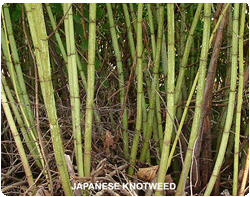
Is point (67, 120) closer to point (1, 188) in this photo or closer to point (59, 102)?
point (59, 102)

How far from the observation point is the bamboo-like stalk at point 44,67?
0.72 meters

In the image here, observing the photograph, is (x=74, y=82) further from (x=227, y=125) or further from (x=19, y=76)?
(x=227, y=125)

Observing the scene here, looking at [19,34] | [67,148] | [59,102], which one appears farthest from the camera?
[19,34]

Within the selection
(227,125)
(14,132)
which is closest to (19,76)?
(14,132)

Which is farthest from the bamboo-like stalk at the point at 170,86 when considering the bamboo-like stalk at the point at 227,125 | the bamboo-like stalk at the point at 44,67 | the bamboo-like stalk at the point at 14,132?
the bamboo-like stalk at the point at 14,132

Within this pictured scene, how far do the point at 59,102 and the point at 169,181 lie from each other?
0.59m

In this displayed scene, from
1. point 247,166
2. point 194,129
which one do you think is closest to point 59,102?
point 194,129

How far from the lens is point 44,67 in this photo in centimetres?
73

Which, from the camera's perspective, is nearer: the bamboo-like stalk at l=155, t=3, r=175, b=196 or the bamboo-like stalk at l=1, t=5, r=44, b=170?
the bamboo-like stalk at l=155, t=3, r=175, b=196

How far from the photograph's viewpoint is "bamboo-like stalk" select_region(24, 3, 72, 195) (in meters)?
0.72

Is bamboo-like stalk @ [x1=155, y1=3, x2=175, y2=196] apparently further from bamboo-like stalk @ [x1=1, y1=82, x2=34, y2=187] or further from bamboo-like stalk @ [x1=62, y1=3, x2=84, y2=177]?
bamboo-like stalk @ [x1=1, y1=82, x2=34, y2=187]

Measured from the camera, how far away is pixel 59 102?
124cm

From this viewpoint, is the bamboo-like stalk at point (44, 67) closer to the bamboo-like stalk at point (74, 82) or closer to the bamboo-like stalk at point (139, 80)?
the bamboo-like stalk at point (74, 82)

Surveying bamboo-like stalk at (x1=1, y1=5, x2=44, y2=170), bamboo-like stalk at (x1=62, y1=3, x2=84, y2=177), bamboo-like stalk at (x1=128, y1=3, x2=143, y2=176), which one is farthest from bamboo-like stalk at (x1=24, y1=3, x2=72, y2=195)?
bamboo-like stalk at (x1=128, y1=3, x2=143, y2=176)
